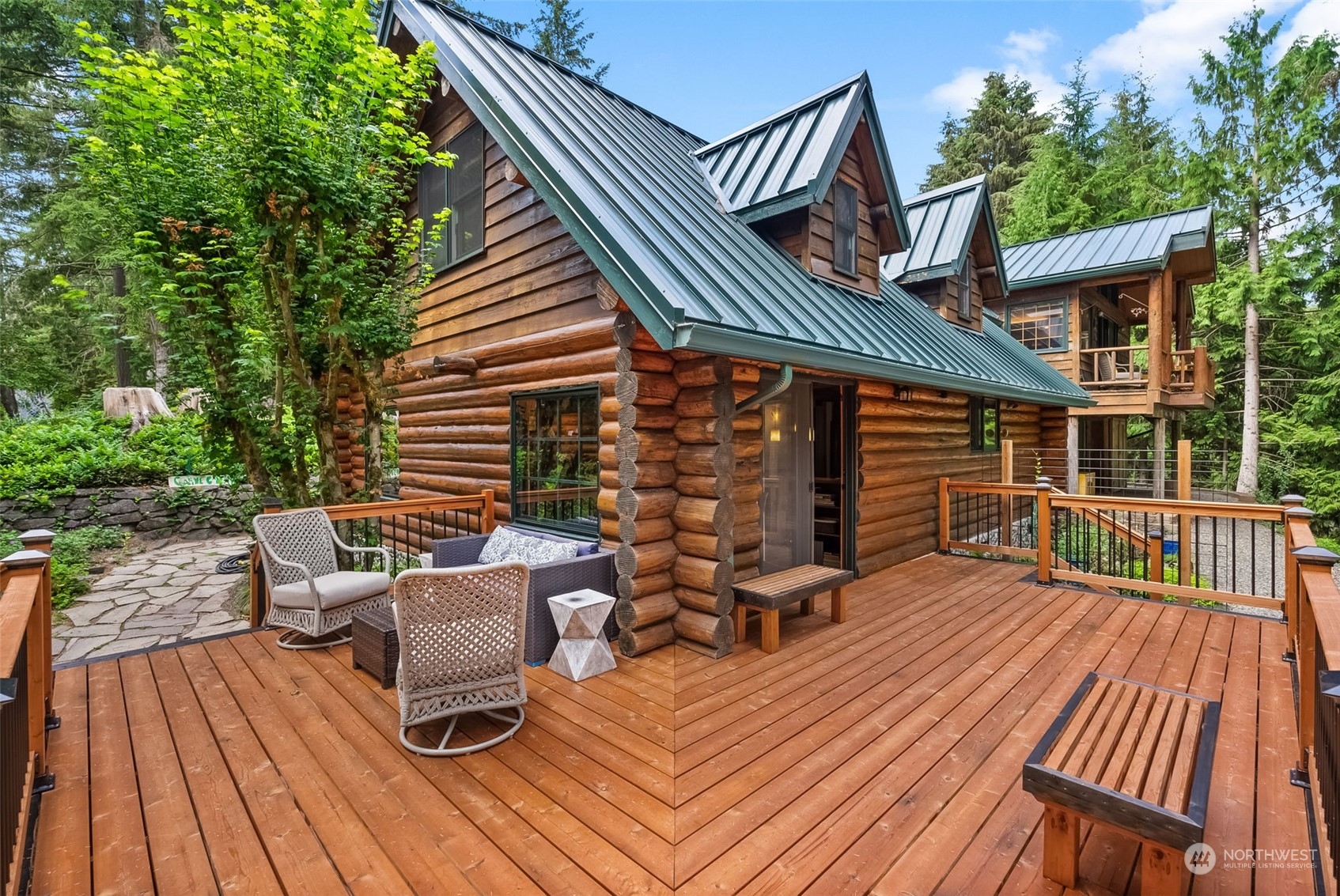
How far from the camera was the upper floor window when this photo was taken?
13.4 metres

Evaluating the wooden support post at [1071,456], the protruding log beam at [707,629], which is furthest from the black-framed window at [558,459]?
the wooden support post at [1071,456]

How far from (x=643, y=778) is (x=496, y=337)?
14.7 ft

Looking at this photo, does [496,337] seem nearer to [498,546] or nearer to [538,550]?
[498,546]

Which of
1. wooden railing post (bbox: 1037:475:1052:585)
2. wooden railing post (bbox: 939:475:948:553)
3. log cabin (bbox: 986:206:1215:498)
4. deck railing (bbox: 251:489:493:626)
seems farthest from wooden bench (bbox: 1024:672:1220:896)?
log cabin (bbox: 986:206:1215:498)

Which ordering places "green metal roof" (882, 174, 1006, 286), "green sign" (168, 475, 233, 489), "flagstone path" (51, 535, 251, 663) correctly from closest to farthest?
"flagstone path" (51, 535, 251, 663), "green metal roof" (882, 174, 1006, 286), "green sign" (168, 475, 233, 489)

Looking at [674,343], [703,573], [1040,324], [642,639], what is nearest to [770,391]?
[674,343]

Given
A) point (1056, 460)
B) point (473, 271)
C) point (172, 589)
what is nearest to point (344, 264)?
point (473, 271)

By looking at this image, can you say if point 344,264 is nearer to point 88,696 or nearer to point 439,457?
point 439,457

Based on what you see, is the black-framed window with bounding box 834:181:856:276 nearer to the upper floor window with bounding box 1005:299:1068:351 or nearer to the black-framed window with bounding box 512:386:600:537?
the black-framed window with bounding box 512:386:600:537

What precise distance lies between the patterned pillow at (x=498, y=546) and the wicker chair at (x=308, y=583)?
2.65ft

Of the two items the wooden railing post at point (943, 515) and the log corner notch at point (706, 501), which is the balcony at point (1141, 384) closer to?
the wooden railing post at point (943, 515)

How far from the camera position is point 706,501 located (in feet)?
14.1

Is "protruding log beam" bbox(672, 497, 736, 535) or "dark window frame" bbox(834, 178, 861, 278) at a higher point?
"dark window frame" bbox(834, 178, 861, 278)

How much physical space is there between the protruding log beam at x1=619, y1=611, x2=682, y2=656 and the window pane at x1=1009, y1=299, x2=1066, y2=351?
13.0 m
